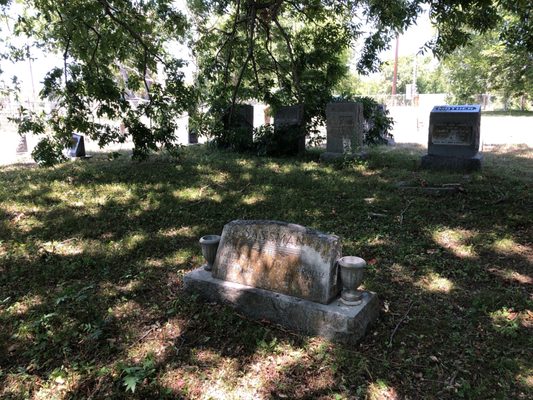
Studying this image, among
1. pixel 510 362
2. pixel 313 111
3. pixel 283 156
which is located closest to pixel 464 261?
pixel 510 362

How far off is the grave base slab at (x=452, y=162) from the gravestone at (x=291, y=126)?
11.2 feet

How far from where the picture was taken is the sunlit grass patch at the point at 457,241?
489 cm

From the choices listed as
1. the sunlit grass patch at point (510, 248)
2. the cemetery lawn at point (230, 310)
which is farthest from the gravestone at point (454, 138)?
the sunlit grass patch at point (510, 248)

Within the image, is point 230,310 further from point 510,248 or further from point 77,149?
point 77,149

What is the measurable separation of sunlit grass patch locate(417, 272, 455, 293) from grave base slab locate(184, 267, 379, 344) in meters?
0.84

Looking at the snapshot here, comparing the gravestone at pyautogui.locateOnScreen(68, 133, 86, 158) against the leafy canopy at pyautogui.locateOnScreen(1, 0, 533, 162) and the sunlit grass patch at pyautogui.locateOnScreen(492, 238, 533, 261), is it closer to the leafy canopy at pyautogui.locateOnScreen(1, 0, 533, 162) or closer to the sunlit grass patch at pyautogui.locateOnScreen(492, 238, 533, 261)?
the leafy canopy at pyautogui.locateOnScreen(1, 0, 533, 162)

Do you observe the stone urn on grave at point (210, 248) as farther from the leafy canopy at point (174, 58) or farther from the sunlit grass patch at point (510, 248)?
the leafy canopy at point (174, 58)

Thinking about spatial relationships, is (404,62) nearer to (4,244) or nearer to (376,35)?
(376,35)

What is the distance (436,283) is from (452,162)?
5861 millimetres

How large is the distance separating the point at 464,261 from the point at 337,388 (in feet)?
8.60

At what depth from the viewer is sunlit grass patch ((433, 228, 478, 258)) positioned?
489cm

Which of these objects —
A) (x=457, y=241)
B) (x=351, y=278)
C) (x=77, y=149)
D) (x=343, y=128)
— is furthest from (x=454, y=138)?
(x=77, y=149)

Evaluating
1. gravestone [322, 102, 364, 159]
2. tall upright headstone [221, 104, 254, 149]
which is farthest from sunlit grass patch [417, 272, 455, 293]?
tall upright headstone [221, 104, 254, 149]

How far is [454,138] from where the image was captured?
9523mm
